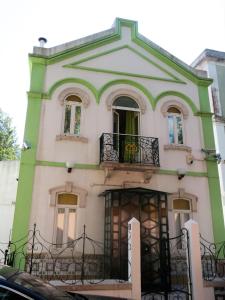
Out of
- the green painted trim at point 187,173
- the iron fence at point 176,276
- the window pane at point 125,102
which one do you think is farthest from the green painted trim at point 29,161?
the green painted trim at point 187,173

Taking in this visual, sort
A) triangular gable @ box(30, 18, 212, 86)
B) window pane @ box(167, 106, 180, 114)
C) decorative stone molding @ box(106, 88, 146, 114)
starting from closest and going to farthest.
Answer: decorative stone molding @ box(106, 88, 146, 114), triangular gable @ box(30, 18, 212, 86), window pane @ box(167, 106, 180, 114)

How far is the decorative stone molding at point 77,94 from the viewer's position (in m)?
11.5

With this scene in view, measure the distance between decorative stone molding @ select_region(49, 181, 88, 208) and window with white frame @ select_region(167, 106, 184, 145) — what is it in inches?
172

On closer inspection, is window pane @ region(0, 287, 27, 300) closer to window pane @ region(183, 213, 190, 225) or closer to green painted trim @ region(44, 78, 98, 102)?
window pane @ region(183, 213, 190, 225)

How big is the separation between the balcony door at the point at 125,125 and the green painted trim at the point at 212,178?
3.08m

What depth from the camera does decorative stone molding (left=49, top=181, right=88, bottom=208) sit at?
10.1 metres

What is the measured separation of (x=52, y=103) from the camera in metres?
11.4

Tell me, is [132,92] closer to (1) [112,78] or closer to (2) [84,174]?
(1) [112,78]

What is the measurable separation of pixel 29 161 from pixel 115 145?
3.32m

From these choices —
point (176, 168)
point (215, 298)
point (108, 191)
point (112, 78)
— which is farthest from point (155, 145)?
point (215, 298)

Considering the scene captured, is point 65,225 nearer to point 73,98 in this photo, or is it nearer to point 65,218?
point 65,218

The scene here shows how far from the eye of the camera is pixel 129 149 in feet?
37.0

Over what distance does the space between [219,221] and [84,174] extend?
554 cm

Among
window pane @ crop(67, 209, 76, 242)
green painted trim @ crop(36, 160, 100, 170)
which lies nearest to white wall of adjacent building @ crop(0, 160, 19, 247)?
window pane @ crop(67, 209, 76, 242)
